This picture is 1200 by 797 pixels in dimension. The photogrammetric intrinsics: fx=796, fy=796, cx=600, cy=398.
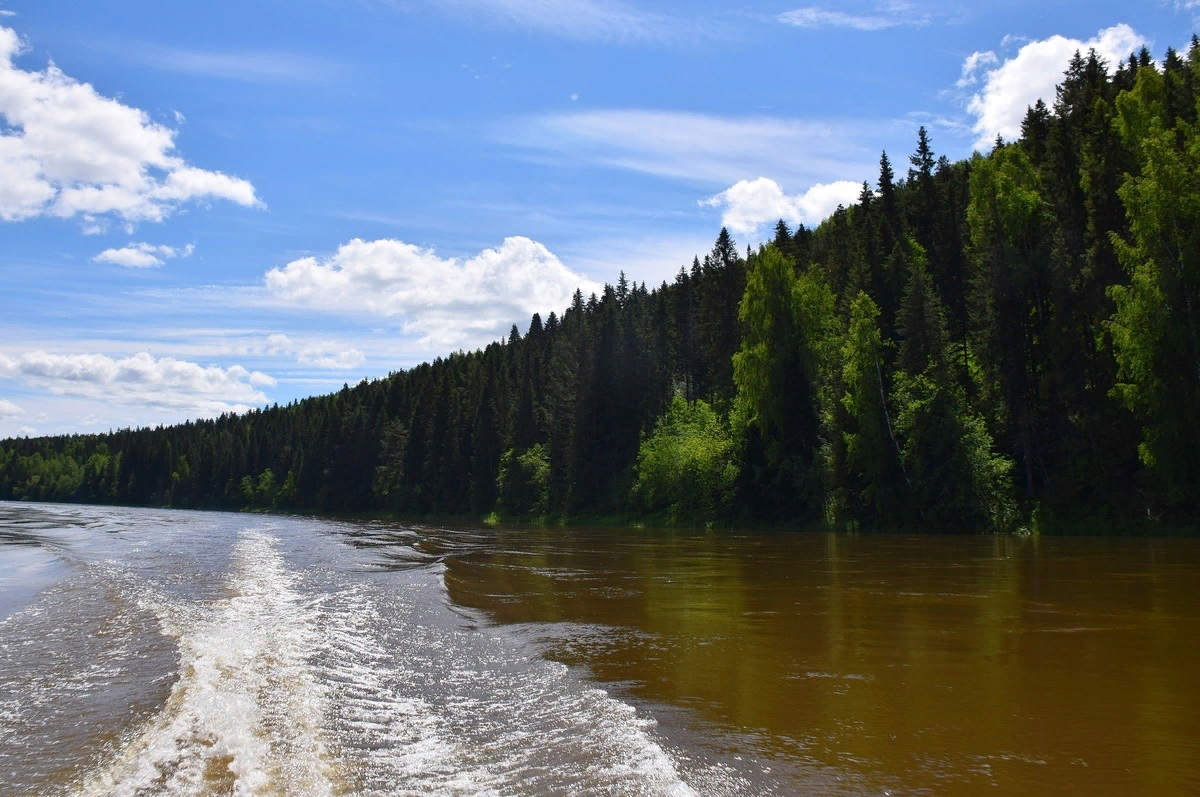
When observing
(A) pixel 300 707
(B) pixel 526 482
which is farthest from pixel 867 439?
(B) pixel 526 482

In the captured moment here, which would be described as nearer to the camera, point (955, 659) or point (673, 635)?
point (955, 659)

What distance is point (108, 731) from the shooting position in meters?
7.61

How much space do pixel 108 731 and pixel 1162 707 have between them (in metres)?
10.00

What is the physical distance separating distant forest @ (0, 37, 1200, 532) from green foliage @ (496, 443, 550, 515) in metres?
0.22

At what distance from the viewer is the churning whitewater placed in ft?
20.4

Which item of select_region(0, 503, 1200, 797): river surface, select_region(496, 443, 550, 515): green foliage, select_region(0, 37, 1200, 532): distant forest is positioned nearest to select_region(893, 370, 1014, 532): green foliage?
select_region(0, 37, 1200, 532): distant forest

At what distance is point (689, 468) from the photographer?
52.0 m

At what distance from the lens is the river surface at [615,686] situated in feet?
20.2

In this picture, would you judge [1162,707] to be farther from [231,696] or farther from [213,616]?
[213,616]

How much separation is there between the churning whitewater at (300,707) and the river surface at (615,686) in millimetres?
39

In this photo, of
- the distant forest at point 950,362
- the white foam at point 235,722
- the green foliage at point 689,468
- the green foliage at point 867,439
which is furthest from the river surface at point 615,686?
the green foliage at point 689,468

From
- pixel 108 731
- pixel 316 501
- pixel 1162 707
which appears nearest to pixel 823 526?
pixel 1162 707

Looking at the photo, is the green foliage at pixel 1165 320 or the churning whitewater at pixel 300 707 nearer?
the churning whitewater at pixel 300 707

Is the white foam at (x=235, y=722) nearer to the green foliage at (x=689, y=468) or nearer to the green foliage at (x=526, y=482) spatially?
the green foliage at (x=689, y=468)
